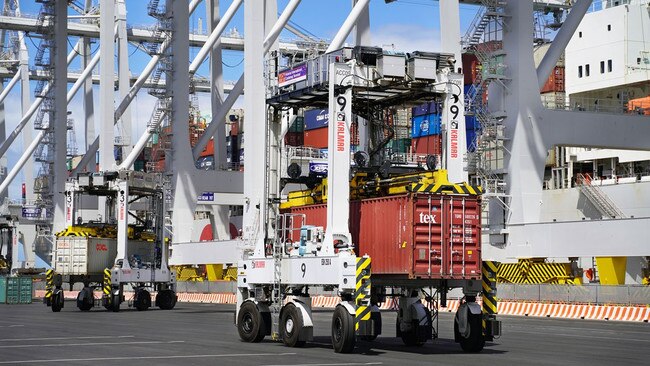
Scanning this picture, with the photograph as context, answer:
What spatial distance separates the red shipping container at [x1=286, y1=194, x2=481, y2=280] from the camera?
20.0 metres

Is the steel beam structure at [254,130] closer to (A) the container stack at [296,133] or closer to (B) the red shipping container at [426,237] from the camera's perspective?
(A) the container stack at [296,133]

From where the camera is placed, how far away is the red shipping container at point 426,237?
20000 mm

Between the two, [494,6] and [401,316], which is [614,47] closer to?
[494,6]

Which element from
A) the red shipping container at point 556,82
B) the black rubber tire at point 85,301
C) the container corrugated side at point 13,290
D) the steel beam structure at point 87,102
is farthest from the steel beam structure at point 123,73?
the black rubber tire at point 85,301

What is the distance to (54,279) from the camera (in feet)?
140

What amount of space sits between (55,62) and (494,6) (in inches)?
1386

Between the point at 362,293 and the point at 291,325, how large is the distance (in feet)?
7.92

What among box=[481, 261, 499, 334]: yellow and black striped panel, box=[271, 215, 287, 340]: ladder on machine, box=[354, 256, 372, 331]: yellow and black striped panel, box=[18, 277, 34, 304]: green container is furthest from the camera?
box=[18, 277, 34, 304]: green container

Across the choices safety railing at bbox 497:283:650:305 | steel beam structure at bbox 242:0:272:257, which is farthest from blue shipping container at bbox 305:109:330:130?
safety railing at bbox 497:283:650:305

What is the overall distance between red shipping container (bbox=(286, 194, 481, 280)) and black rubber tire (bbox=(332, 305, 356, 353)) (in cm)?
140

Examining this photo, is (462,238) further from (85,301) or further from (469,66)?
(469,66)

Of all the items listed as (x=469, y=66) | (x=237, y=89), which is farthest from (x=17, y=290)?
(x=469, y=66)

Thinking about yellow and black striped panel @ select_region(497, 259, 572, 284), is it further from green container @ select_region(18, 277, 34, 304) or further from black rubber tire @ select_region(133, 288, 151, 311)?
green container @ select_region(18, 277, 34, 304)

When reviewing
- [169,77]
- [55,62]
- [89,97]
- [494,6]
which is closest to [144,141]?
[169,77]
